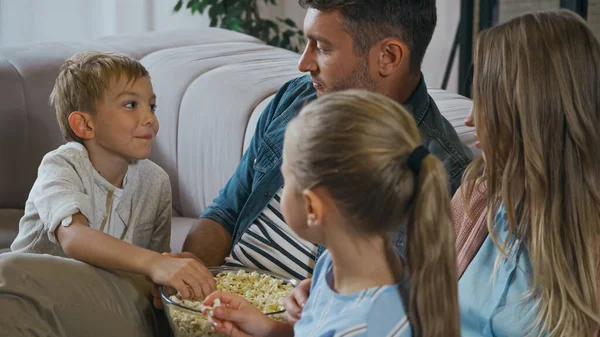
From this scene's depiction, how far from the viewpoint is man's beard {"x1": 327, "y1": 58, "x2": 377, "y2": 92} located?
184 cm

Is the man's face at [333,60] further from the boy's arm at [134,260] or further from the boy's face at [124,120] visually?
the boy's arm at [134,260]

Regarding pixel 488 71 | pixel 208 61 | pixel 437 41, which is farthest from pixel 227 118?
pixel 437 41

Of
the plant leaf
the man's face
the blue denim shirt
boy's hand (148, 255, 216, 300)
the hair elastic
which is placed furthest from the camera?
the plant leaf

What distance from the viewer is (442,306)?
3.72 feet

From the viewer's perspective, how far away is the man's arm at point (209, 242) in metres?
1.97

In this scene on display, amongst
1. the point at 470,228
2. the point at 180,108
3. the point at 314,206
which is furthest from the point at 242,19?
the point at 314,206

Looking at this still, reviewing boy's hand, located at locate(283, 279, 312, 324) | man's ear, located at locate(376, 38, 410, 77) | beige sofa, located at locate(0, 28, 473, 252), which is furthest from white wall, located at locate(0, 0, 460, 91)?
boy's hand, located at locate(283, 279, 312, 324)

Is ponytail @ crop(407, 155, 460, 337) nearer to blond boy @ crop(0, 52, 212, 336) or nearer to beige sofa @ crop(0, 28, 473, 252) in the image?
blond boy @ crop(0, 52, 212, 336)

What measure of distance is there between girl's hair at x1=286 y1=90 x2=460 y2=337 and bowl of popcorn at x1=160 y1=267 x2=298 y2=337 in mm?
371

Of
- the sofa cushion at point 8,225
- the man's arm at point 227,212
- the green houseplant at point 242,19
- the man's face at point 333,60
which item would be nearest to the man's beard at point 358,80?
the man's face at point 333,60

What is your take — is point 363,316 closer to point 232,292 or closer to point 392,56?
point 232,292

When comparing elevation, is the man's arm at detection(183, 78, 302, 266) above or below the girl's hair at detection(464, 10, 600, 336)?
below

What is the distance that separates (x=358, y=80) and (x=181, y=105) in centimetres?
94

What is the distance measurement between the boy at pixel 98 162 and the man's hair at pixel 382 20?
462mm
